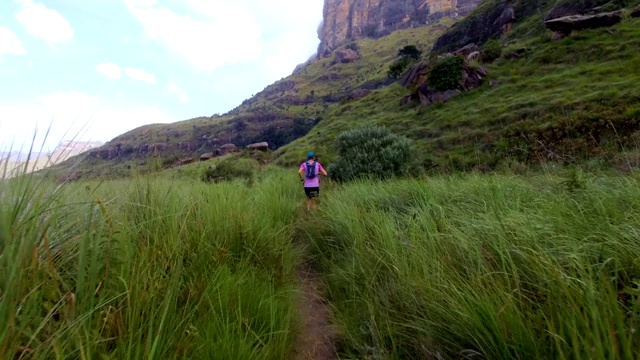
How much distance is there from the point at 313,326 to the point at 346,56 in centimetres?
13326

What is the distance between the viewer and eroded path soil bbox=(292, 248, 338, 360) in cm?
233

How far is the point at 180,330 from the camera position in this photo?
5.40 feet

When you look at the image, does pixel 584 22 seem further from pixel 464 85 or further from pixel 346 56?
pixel 346 56

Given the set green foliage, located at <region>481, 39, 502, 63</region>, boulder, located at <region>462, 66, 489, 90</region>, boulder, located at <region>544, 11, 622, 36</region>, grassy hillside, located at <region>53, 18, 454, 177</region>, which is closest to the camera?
boulder, located at <region>544, 11, 622, 36</region>

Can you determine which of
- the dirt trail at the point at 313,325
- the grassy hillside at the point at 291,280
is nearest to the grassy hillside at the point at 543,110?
the grassy hillside at the point at 291,280

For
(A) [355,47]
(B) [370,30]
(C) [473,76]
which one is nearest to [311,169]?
(C) [473,76]

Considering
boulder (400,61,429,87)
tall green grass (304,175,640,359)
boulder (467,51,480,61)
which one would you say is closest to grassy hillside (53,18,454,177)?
boulder (400,61,429,87)

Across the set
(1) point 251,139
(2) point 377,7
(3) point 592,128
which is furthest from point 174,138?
(2) point 377,7

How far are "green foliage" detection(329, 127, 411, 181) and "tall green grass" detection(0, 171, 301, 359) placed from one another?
6.67 metres

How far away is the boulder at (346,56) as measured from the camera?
123 meters

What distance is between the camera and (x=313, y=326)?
107 inches

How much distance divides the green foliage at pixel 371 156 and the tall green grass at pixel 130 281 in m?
6.67

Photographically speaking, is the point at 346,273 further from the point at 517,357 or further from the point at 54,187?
the point at 54,187

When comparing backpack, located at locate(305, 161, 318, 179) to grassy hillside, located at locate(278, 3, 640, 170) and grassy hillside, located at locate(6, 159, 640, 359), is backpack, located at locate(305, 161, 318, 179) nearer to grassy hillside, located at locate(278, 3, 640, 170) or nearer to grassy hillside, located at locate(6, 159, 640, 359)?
grassy hillside, located at locate(6, 159, 640, 359)
